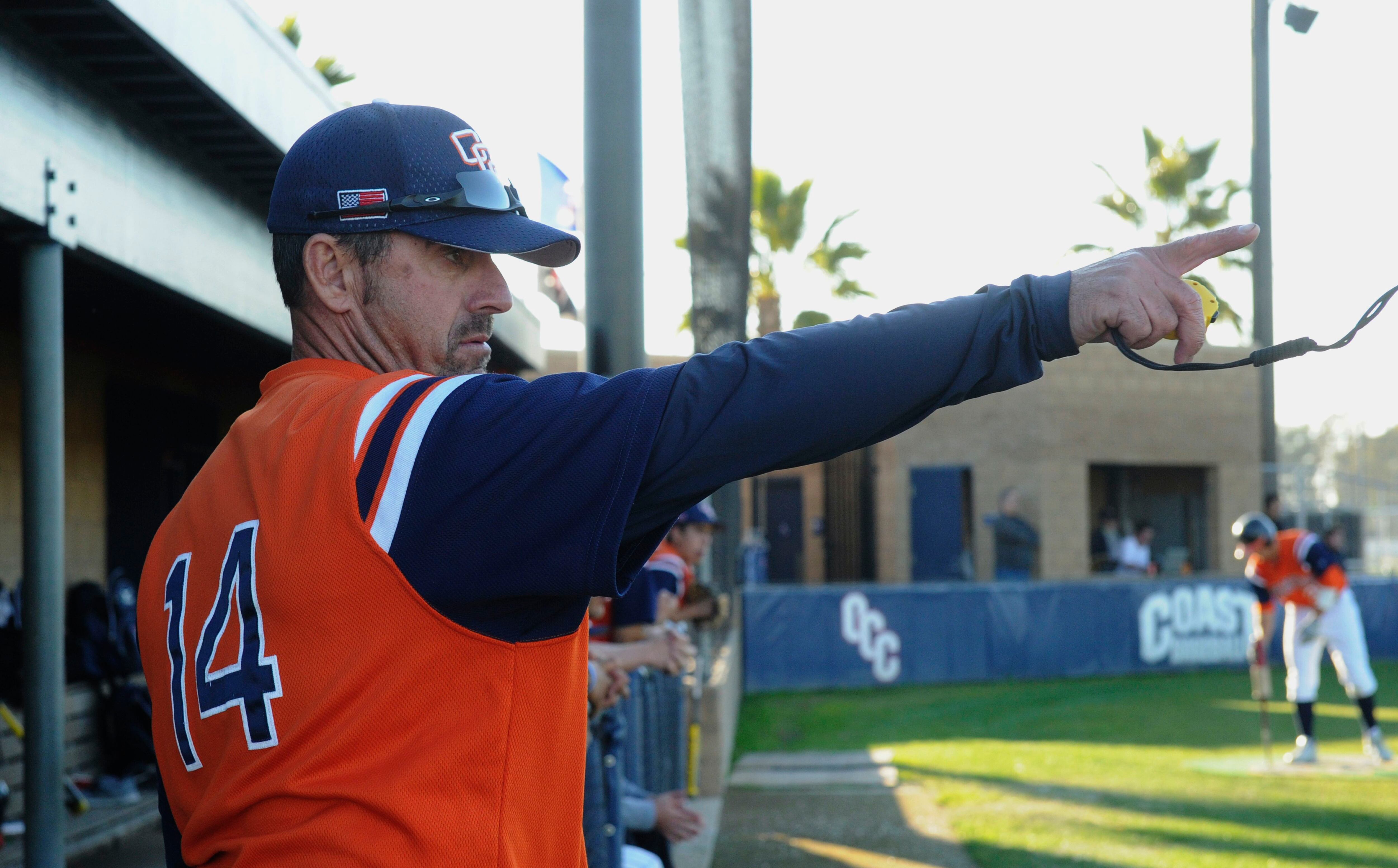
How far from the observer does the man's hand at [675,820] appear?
4.65 metres

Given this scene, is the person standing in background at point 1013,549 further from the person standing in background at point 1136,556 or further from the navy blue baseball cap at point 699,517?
the navy blue baseball cap at point 699,517

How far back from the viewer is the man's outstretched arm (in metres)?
1.27

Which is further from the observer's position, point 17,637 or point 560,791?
point 17,637

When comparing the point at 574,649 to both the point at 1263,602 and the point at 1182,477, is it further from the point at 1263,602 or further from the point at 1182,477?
the point at 1182,477

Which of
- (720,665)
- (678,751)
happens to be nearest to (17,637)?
(678,751)

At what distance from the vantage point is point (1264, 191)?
18.5 metres

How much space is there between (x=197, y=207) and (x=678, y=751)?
4052 mm

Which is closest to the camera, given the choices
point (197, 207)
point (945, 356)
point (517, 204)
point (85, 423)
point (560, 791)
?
point (945, 356)

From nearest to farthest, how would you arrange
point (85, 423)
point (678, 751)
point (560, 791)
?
point (560, 791) → point (678, 751) → point (85, 423)

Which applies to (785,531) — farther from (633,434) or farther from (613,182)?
(633,434)

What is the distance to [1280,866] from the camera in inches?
271

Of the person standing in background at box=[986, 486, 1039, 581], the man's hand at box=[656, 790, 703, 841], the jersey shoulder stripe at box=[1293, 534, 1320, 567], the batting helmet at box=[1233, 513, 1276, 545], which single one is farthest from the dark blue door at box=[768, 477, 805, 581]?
the man's hand at box=[656, 790, 703, 841]

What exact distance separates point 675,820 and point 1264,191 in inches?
660

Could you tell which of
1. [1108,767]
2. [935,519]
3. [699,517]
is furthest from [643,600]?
[935,519]
